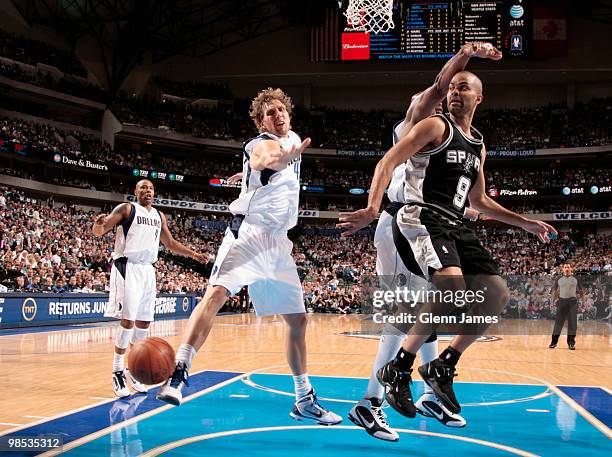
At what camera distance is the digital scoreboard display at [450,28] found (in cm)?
2523

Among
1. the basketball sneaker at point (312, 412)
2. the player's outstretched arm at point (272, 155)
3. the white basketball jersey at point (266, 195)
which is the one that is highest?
the player's outstretched arm at point (272, 155)

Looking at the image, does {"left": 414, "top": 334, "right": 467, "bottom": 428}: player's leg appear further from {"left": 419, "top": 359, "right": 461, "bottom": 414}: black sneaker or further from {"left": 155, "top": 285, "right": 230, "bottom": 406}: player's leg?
{"left": 155, "top": 285, "right": 230, "bottom": 406}: player's leg

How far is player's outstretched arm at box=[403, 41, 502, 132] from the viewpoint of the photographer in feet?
12.6

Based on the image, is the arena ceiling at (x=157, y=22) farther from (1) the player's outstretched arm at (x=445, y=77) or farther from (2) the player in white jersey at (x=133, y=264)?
(1) the player's outstretched arm at (x=445, y=77)

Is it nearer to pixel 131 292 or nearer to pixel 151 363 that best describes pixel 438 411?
pixel 151 363

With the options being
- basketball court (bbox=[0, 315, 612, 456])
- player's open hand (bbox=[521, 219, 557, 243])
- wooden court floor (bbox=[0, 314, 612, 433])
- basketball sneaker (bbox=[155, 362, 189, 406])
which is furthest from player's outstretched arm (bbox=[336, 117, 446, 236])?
wooden court floor (bbox=[0, 314, 612, 433])

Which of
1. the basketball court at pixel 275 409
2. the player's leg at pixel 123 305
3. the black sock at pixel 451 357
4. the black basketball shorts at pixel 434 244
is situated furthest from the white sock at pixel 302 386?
the player's leg at pixel 123 305

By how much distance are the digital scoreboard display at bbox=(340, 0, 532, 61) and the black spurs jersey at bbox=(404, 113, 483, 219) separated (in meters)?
22.1

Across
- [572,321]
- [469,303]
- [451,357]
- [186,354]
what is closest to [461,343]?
[451,357]

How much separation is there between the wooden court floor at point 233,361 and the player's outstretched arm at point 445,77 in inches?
154

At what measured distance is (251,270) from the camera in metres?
4.31

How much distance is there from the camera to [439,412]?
13.7 feet

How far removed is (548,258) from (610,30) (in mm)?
15337

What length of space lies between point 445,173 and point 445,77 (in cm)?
64
